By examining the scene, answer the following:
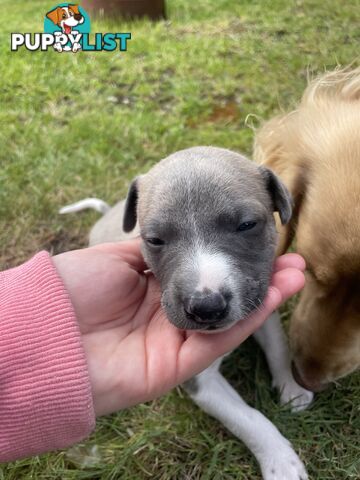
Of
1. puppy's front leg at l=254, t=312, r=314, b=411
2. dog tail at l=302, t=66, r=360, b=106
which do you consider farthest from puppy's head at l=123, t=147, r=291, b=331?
puppy's front leg at l=254, t=312, r=314, b=411

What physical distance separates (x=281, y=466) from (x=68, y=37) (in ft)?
25.2

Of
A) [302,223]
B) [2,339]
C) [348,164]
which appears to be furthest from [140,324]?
[348,164]

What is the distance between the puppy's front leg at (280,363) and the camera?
138 inches

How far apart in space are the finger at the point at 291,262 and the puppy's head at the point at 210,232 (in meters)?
0.08

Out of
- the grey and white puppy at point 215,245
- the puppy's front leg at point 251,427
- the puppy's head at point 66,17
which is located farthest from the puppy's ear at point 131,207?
the puppy's head at point 66,17

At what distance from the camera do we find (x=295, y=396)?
3492mm

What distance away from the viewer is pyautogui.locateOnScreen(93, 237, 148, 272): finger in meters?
3.38

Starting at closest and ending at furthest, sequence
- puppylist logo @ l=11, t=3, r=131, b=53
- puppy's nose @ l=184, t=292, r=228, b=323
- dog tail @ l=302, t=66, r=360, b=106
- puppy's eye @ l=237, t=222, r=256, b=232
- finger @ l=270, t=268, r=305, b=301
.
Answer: puppy's nose @ l=184, t=292, r=228, b=323 < puppy's eye @ l=237, t=222, r=256, b=232 < finger @ l=270, t=268, r=305, b=301 < dog tail @ l=302, t=66, r=360, b=106 < puppylist logo @ l=11, t=3, r=131, b=53

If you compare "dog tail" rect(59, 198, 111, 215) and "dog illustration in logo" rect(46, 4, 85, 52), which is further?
"dog illustration in logo" rect(46, 4, 85, 52)

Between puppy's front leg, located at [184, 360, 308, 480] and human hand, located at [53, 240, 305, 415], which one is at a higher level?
human hand, located at [53, 240, 305, 415]

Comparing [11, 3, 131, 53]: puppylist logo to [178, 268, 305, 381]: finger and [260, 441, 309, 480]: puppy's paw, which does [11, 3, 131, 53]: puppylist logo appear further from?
[260, 441, 309, 480]: puppy's paw

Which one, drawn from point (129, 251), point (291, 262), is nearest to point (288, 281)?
point (291, 262)

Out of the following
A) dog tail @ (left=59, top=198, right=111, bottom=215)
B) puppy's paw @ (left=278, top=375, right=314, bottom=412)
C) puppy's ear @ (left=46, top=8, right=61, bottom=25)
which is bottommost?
puppy's paw @ (left=278, top=375, right=314, bottom=412)

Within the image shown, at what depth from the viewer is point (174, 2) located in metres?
9.86
